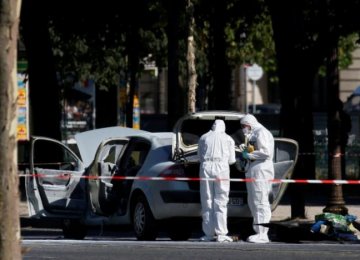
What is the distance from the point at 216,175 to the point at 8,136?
9198mm

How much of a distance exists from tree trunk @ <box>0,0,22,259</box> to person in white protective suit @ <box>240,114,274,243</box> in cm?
923

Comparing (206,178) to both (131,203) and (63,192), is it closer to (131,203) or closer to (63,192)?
(131,203)

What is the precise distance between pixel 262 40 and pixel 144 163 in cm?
3012

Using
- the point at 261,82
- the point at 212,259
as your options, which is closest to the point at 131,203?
the point at 212,259

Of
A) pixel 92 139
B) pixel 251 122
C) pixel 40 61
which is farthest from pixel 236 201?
pixel 40 61

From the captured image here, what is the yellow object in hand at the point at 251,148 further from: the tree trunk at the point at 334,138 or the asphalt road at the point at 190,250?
the tree trunk at the point at 334,138

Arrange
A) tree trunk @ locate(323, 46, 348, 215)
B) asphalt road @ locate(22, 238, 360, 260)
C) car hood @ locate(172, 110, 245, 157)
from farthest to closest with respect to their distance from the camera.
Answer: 1. tree trunk @ locate(323, 46, 348, 215)
2. car hood @ locate(172, 110, 245, 157)
3. asphalt road @ locate(22, 238, 360, 260)

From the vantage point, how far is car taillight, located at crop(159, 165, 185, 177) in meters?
17.0

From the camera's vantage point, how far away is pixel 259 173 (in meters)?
16.5

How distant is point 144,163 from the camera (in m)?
17.7

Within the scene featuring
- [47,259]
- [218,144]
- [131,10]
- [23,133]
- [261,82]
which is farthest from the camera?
[261,82]

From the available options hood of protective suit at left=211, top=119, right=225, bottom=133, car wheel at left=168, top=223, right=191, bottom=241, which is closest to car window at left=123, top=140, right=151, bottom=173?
car wheel at left=168, top=223, right=191, bottom=241

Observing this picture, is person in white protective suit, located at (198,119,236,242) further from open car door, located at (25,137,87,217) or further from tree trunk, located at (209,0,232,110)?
tree trunk, located at (209,0,232,110)

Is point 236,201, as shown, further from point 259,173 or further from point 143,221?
point 143,221
